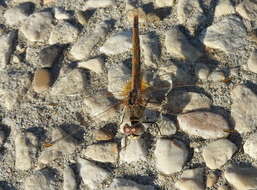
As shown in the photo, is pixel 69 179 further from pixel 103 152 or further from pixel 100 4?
pixel 100 4

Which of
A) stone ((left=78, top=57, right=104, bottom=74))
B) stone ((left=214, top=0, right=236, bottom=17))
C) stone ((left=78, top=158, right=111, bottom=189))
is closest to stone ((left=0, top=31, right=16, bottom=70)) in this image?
stone ((left=78, top=57, right=104, bottom=74))

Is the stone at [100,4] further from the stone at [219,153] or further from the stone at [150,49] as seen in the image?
the stone at [219,153]

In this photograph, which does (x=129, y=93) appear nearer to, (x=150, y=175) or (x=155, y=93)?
(x=155, y=93)

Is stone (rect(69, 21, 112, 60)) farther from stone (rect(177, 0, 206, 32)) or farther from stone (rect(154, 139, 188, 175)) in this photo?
stone (rect(154, 139, 188, 175))

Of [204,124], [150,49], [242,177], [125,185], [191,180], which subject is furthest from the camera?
[150,49]

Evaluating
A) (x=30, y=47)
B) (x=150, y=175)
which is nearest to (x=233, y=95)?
(x=150, y=175)

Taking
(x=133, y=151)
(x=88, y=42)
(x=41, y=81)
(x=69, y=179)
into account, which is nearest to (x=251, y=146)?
(x=133, y=151)
